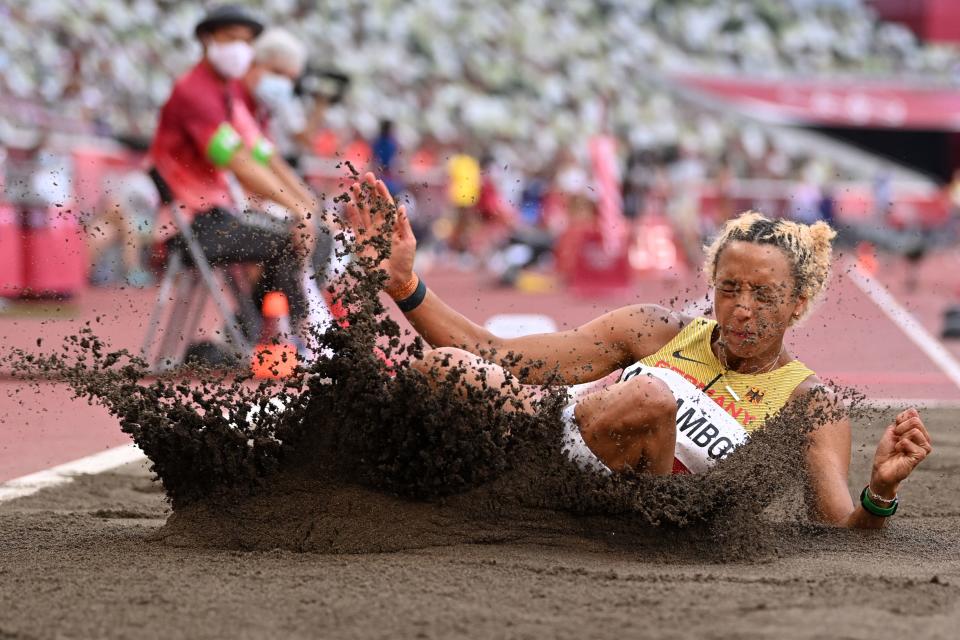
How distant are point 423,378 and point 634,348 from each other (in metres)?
0.92

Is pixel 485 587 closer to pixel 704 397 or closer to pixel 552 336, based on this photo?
pixel 704 397

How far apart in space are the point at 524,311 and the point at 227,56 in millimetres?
7231

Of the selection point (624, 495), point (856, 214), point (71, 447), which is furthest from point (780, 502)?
point (856, 214)

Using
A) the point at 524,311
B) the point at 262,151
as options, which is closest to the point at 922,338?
the point at 524,311

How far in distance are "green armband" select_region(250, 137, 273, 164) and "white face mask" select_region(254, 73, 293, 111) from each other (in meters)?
1.13

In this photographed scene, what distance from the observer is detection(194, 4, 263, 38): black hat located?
8.92 m

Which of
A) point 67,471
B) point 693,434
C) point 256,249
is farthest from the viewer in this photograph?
point 256,249

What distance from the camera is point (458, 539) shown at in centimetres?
416

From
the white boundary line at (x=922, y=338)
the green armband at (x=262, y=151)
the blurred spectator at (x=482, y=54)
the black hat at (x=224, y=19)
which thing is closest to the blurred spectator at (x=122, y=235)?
the blurred spectator at (x=482, y=54)

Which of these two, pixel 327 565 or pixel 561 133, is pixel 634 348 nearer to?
pixel 327 565

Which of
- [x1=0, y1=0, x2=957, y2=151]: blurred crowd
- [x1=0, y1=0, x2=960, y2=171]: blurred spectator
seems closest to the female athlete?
[x1=0, y1=0, x2=960, y2=171]: blurred spectator

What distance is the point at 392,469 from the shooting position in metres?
4.19

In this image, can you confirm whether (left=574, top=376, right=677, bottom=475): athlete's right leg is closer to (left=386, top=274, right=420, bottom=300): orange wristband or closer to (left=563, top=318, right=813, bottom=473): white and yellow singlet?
(left=563, top=318, right=813, bottom=473): white and yellow singlet

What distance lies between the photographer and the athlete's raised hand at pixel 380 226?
4407 mm
